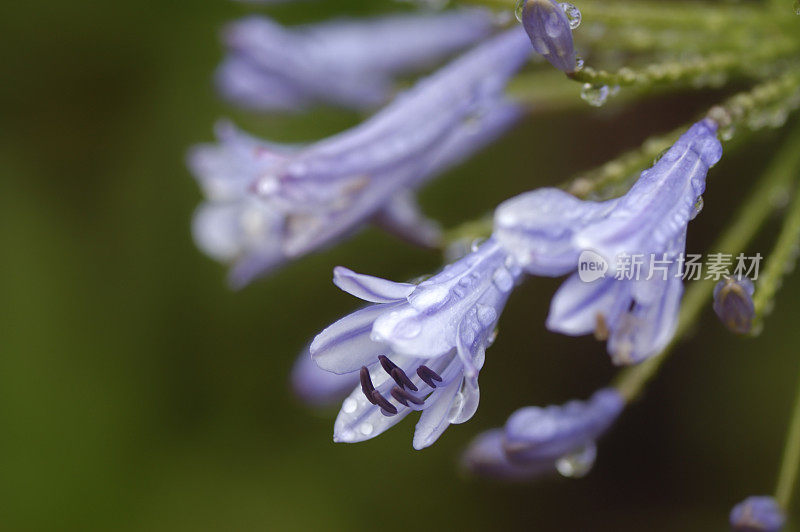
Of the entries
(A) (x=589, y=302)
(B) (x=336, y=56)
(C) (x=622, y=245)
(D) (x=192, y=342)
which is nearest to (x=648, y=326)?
(A) (x=589, y=302)

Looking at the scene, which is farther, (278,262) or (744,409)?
(744,409)

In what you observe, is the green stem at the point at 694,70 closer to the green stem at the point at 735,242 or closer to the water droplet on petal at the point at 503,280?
the green stem at the point at 735,242

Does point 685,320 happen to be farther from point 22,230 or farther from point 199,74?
point 22,230

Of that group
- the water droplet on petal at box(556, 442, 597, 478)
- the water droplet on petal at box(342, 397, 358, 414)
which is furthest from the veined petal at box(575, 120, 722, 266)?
the water droplet on petal at box(556, 442, 597, 478)

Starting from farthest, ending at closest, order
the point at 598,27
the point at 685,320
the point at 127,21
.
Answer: the point at 127,21 < the point at 598,27 < the point at 685,320

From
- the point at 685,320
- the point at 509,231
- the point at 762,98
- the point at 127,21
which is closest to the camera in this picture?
the point at 509,231

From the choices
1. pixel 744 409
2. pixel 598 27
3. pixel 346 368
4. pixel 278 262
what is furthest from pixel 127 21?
pixel 744 409

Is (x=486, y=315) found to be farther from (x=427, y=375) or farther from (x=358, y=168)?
(x=358, y=168)
